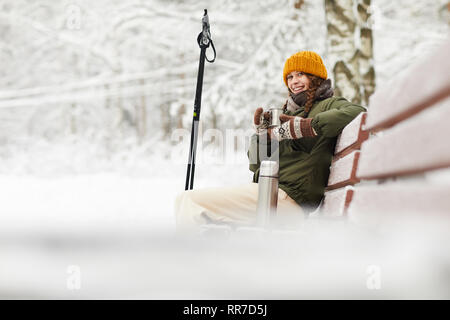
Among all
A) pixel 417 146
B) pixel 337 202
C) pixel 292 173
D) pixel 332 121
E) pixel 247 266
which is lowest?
pixel 247 266

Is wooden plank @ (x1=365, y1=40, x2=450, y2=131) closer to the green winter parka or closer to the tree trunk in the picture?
the green winter parka

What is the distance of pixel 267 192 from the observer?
273 cm

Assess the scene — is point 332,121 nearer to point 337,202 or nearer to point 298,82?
point 337,202

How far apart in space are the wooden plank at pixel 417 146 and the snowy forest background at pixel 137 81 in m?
4.09

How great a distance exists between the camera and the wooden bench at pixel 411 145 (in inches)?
46.3

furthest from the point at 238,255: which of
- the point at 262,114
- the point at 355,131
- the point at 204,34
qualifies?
the point at 204,34

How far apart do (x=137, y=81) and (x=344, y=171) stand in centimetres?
1639

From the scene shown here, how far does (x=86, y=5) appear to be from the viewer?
47.3 feet

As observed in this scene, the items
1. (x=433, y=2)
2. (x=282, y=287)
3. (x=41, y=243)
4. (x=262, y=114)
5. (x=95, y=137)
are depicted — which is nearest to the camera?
(x=282, y=287)

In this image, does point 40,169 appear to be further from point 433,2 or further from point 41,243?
point 41,243

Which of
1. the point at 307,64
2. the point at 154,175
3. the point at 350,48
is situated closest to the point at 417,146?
the point at 307,64

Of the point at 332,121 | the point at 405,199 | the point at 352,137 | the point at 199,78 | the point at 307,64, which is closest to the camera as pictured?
the point at 405,199

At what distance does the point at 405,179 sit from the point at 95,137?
668 inches

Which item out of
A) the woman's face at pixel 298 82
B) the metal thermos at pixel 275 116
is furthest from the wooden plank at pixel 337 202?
the woman's face at pixel 298 82
